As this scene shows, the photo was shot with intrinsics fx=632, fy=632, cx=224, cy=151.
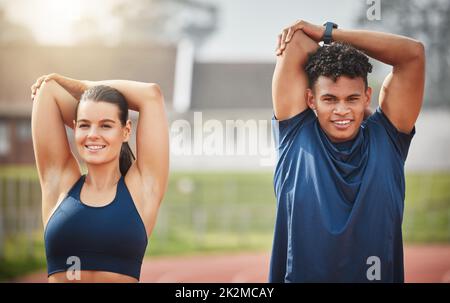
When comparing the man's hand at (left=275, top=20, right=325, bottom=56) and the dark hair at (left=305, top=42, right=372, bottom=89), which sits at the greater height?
the man's hand at (left=275, top=20, right=325, bottom=56)

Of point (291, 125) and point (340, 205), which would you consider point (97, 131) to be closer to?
point (291, 125)

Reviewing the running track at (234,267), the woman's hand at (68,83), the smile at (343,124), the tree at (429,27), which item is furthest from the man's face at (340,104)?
the running track at (234,267)

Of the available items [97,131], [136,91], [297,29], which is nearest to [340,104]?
[297,29]

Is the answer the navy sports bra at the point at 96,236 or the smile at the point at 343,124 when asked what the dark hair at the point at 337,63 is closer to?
the smile at the point at 343,124

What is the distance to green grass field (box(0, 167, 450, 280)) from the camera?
7992 millimetres

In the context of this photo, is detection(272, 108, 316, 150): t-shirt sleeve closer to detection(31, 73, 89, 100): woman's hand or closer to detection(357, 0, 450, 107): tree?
→ detection(31, 73, 89, 100): woman's hand

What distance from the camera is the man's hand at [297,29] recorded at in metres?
2.12

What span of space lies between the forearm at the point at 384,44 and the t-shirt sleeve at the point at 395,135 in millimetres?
191

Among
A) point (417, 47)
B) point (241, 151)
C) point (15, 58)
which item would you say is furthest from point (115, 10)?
point (417, 47)

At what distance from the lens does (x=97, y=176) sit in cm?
221

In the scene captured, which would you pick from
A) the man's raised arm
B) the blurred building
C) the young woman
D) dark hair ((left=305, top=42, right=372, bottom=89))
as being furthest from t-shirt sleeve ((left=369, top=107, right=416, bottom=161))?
the blurred building

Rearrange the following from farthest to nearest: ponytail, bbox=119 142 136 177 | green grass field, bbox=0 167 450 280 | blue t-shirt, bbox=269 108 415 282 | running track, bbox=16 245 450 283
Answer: green grass field, bbox=0 167 450 280 → running track, bbox=16 245 450 283 → ponytail, bbox=119 142 136 177 → blue t-shirt, bbox=269 108 415 282

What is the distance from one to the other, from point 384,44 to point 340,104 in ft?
0.84
